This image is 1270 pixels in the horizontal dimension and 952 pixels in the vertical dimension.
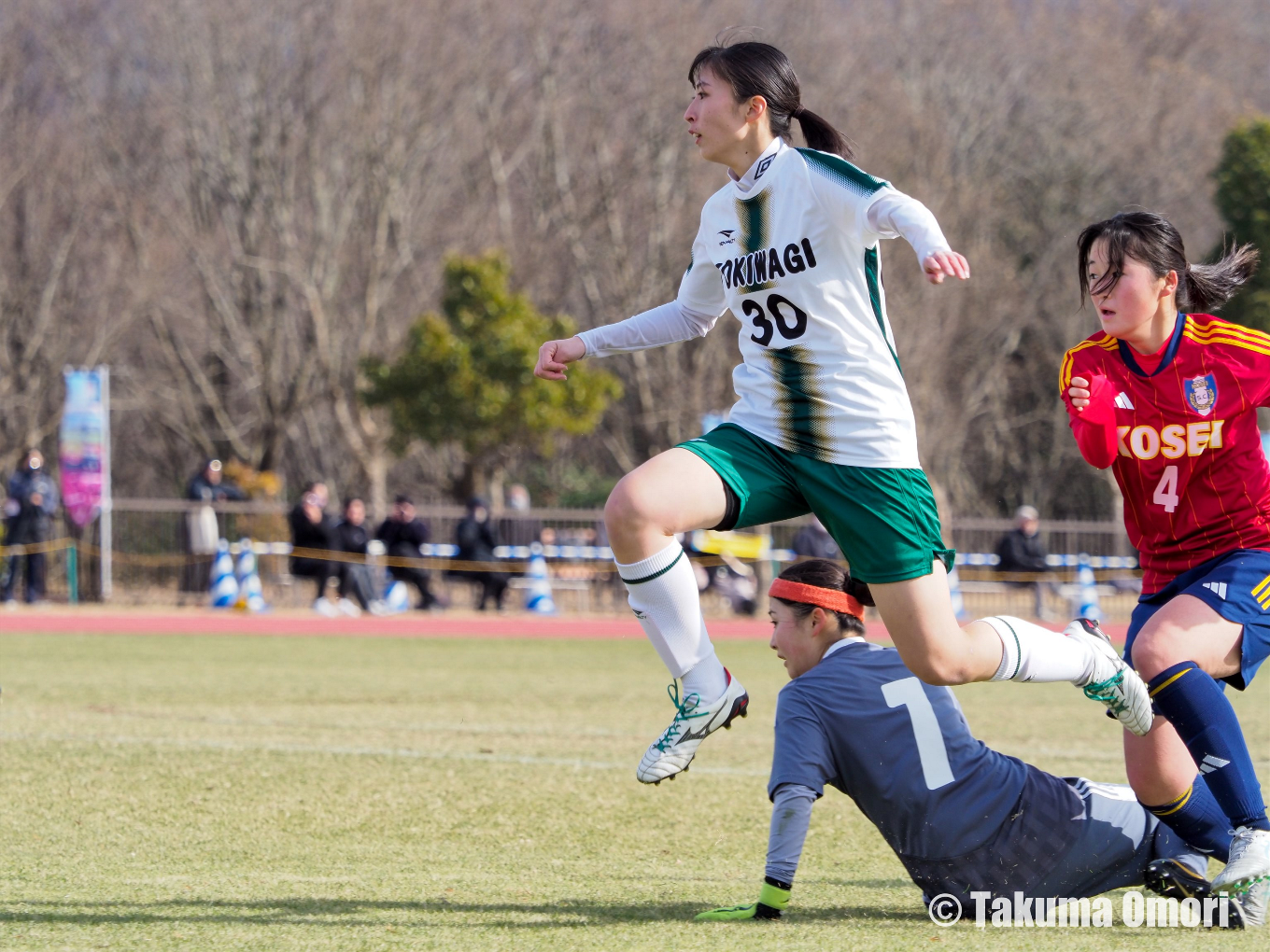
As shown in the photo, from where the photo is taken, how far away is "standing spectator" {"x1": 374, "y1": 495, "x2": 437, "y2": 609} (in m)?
22.2

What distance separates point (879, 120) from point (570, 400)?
36.7ft

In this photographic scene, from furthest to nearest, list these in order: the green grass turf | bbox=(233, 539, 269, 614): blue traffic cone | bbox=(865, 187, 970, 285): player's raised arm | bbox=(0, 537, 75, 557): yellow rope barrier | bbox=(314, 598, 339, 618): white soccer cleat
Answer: bbox=(0, 537, 75, 557): yellow rope barrier, bbox=(233, 539, 269, 614): blue traffic cone, bbox=(314, 598, 339, 618): white soccer cleat, the green grass turf, bbox=(865, 187, 970, 285): player's raised arm

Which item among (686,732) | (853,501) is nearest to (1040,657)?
(853,501)

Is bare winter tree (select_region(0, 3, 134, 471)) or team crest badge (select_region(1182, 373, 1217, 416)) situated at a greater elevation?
bare winter tree (select_region(0, 3, 134, 471))

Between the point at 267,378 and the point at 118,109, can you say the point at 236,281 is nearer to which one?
the point at 267,378

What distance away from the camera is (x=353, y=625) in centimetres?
1980

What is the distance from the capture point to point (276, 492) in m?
31.4

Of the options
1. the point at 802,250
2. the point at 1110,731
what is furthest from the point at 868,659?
the point at 1110,731

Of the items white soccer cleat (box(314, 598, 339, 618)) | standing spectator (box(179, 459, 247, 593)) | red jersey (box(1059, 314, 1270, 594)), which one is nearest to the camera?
red jersey (box(1059, 314, 1270, 594))

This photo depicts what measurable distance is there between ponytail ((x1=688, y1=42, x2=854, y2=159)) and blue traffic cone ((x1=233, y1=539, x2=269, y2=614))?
59.4 feet

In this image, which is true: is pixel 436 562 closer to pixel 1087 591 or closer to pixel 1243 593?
pixel 1087 591

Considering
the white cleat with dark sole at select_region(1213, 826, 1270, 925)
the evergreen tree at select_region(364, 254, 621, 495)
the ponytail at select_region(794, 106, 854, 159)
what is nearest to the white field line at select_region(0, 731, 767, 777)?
the white cleat with dark sole at select_region(1213, 826, 1270, 925)

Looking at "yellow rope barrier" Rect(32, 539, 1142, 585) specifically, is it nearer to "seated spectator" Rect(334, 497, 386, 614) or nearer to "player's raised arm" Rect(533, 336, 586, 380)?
"seated spectator" Rect(334, 497, 386, 614)

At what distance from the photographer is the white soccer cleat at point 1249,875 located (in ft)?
14.3
